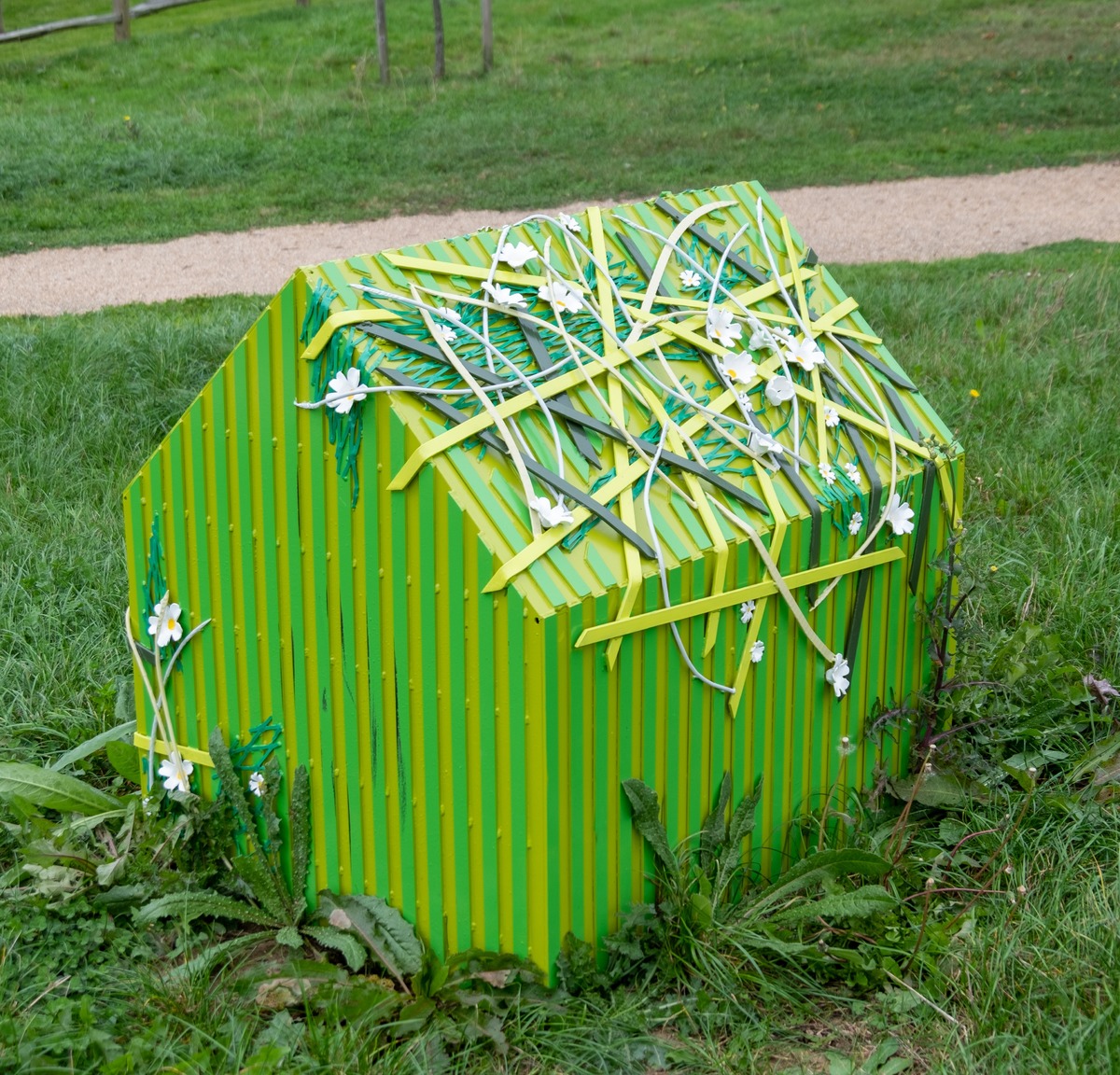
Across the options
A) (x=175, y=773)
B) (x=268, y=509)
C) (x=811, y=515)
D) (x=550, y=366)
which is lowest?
(x=175, y=773)

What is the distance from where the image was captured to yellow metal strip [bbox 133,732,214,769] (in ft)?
10.2

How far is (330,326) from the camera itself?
262 centimetres

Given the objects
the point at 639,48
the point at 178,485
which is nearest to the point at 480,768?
the point at 178,485

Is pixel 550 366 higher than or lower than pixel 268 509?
higher

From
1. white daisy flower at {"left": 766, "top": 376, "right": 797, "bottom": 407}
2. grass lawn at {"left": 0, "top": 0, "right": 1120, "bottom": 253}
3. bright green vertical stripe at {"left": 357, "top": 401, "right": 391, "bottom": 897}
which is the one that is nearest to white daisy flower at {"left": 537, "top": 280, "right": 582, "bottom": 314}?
white daisy flower at {"left": 766, "top": 376, "right": 797, "bottom": 407}

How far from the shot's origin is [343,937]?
2809 millimetres

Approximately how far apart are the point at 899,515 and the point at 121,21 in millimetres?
16526

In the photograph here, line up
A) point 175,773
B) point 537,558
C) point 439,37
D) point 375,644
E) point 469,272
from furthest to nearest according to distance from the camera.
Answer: point 439,37 < point 175,773 < point 469,272 < point 375,644 < point 537,558

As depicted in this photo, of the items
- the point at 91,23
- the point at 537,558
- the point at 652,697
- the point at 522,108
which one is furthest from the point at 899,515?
the point at 91,23

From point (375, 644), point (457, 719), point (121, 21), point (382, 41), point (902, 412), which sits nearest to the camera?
point (457, 719)

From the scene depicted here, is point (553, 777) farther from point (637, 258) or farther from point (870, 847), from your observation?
point (637, 258)

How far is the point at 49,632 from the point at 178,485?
1.47 m

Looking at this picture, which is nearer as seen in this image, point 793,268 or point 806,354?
point 806,354

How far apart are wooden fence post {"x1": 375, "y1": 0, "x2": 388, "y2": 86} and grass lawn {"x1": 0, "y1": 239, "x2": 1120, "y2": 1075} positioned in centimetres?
936
